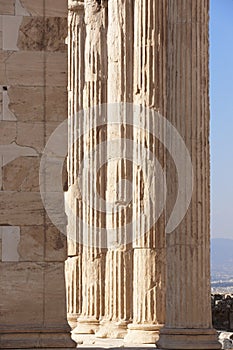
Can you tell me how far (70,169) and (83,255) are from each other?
4.02 meters

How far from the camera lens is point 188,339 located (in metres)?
38.7

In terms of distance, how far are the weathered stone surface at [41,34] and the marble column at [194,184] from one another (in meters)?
8.51

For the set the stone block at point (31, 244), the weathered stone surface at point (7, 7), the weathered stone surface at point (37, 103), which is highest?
the weathered stone surface at point (7, 7)

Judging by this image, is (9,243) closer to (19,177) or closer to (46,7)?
(19,177)

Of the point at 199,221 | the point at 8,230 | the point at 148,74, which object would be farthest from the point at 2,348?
the point at 148,74

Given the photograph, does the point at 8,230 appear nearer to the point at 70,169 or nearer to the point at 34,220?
the point at 34,220

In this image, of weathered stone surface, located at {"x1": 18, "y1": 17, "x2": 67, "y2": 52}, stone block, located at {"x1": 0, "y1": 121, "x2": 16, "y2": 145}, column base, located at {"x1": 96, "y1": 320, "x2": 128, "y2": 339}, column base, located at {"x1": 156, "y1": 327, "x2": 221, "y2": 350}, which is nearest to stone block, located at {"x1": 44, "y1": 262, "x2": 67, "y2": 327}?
stone block, located at {"x1": 0, "y1": 121, "x2": 16, "y2": 145}

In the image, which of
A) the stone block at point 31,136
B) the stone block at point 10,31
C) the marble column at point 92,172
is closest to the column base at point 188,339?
the stone block at point 31,136

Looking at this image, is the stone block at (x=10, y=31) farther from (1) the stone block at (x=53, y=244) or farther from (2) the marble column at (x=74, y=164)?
(2) the marble column at (x=74, y=164)

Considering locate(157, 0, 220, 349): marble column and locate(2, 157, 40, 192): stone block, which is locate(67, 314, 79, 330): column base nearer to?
locate(157, 0, 220, 349): marble column

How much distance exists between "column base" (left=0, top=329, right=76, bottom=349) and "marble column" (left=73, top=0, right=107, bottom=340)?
17216mm

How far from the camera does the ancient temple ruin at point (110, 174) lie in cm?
3225

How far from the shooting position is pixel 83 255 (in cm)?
5097

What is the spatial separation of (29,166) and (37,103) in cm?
174
